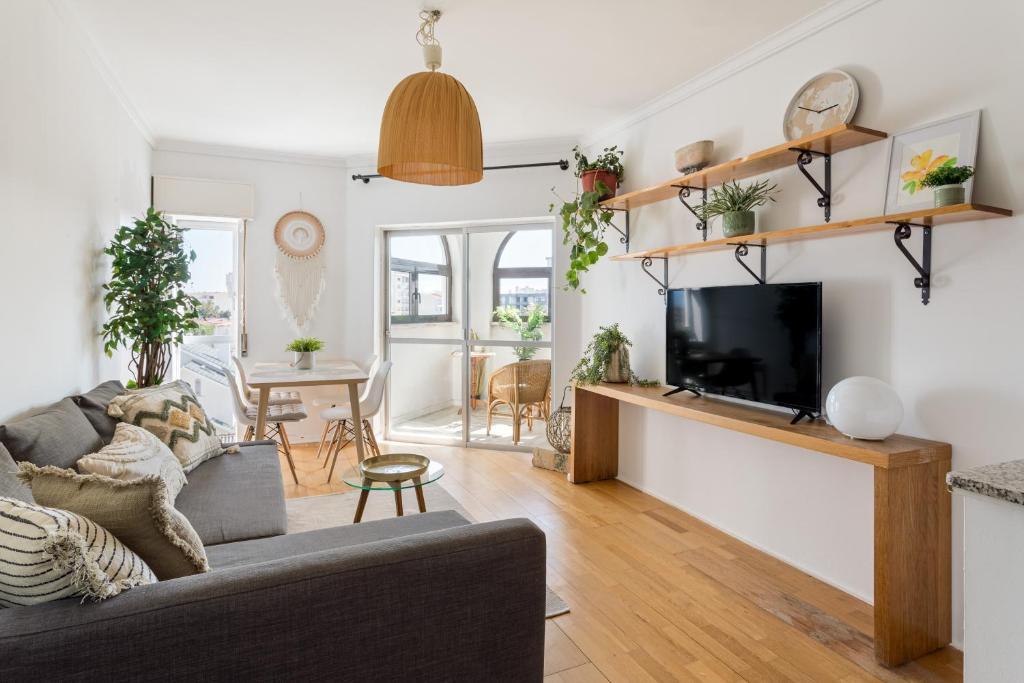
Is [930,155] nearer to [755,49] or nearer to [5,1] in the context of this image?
[755,49]

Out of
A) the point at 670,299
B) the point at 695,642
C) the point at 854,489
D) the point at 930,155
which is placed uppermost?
the point at 930,155

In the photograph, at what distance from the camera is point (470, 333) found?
16.6 feet

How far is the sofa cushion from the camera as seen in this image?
1.83m

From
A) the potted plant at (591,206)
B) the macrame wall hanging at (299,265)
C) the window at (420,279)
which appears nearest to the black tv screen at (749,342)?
the potted plant at (591,206)

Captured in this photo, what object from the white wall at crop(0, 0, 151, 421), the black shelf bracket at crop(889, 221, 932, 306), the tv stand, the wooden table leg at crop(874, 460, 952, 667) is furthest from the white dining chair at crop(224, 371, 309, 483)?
the black shelf bracket at crop(889, 221, 932, 306)

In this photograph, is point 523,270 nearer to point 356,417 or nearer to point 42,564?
point 356,417

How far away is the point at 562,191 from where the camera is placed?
463cm

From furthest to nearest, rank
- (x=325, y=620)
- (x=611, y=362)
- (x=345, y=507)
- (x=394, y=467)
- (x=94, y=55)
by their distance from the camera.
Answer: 1. (x=611, y=362)
2. (x=345, y=507)
3. (x=94, y=55)
4. (x=394, y=467)
5. (x=325, y=620)

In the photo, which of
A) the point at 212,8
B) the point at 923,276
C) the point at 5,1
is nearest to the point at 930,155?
the point at 923,276

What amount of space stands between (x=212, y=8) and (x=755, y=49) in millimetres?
2612

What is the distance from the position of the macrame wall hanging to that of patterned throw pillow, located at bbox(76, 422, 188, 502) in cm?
269

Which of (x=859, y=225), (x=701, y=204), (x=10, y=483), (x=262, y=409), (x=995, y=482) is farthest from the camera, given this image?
(x=262, y=409)

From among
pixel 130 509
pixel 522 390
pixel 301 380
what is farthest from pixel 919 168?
pixel 301 380

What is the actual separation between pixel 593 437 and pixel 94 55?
3682mm
